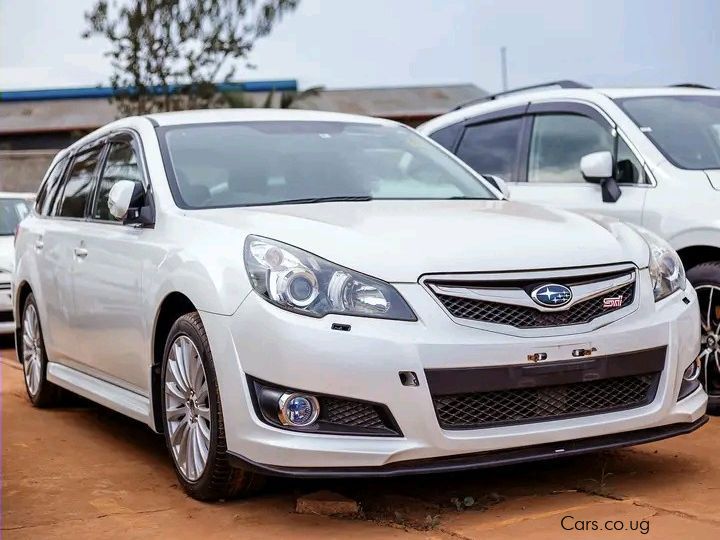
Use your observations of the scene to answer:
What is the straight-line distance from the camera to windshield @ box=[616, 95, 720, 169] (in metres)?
→ 6.96

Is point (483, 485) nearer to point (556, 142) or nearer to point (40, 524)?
point (40, 524)

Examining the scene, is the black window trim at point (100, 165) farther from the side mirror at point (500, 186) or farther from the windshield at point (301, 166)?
the side mirror at point (500, 186)

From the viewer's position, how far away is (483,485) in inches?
201

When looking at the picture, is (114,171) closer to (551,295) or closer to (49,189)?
(49,189)

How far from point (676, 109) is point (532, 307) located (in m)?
3.31

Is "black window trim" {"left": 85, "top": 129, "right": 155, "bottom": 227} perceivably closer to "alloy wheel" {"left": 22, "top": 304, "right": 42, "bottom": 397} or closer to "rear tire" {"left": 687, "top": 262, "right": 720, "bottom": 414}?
"alloy wheel" {"left": 22, "top": 304, "right": 42, "bottom": 397}

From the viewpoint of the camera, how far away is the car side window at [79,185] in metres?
6.97

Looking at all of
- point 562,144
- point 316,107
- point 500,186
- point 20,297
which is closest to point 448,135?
point 562,144

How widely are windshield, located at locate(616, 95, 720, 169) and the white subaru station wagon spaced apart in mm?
1807

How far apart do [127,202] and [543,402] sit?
2.17 m

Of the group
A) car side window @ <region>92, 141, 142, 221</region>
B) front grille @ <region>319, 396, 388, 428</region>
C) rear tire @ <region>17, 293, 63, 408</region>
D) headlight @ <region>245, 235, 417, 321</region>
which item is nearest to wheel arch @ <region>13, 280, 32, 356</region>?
rear tire @ <region>17, 293, 63, 408</region>

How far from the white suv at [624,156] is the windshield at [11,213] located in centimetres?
637

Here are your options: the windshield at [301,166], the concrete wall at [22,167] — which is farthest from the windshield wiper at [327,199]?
the concrete wall at [22,167]

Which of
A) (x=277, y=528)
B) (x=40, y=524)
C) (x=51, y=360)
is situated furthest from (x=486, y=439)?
(x=51, y=360)
